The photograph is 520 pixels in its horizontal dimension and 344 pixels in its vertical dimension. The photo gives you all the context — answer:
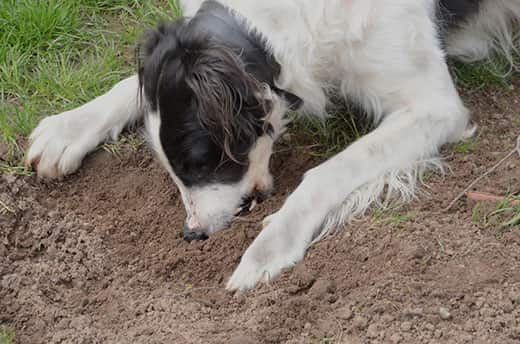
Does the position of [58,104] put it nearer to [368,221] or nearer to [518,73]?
[368,221]

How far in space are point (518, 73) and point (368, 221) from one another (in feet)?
5.91

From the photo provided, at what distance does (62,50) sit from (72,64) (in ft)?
0.41

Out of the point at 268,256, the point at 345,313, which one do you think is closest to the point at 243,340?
the point at 345,313

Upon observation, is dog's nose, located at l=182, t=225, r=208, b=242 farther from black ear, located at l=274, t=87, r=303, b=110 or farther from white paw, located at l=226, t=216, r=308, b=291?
black ear, located at l=274, t=87, r=303, b=110

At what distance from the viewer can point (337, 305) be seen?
322cm

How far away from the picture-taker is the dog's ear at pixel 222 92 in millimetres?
3562

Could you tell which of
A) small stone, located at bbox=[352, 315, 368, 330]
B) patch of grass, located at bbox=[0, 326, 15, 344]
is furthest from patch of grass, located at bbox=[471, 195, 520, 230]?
patch of grass, located at bbox=[0, 326, 15, 344]

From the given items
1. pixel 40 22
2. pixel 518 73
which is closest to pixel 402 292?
pixel 518 73

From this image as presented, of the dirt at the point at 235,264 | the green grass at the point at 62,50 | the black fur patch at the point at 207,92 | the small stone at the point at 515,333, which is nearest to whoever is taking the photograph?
the small stone at the point at 515,333

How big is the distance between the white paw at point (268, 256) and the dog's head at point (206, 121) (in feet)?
1.09

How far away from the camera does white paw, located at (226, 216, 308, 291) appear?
11.4ft

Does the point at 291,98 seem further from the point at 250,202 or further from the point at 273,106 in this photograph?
the point at 250,202

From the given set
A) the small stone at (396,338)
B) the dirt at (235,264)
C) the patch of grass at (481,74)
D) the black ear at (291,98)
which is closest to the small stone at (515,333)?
the dirt at (235,264)

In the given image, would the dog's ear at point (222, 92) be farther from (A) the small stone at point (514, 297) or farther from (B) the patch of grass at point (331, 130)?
(A) the small stone at point (514, 297)
